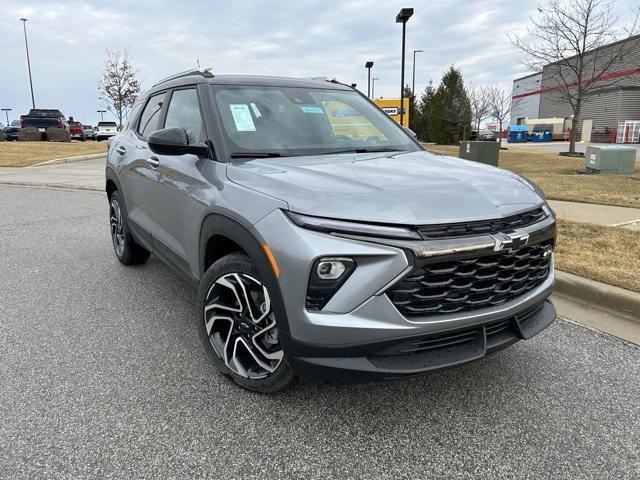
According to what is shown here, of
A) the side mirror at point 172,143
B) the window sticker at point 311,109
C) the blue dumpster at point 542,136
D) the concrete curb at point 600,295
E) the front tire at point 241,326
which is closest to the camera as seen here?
the front tire at point 241,326

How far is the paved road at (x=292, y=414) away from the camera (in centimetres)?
226

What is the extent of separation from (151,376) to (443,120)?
4107 centimetres

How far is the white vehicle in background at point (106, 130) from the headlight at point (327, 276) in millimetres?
41303

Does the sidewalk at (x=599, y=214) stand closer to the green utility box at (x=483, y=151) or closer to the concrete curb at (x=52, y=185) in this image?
the green utility box at (x=483, y=151)

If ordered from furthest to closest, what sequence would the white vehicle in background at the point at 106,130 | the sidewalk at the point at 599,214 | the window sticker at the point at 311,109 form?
1. the white vehicle in background at the point at 106,130
2. the sidewalk at the point at 599,214
3. the window sticker at the point at 311,109

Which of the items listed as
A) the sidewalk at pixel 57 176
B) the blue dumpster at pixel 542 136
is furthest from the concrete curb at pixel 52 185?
the blue dumpster at pixel 542 136

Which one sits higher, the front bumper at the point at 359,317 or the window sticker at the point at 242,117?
the window sticker at the point at 242,117

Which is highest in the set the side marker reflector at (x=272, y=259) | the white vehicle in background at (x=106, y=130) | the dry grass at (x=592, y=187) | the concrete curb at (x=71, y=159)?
the white vehicle in background at (x=106, y=130)

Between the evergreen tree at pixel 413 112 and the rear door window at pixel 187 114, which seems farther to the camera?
the evergreen tree at pixel 413 112

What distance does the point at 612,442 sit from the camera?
95.3 inches

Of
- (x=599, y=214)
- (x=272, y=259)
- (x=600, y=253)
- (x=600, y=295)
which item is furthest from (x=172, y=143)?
(x=599, y=214)

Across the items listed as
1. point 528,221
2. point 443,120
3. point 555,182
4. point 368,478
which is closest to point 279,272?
point 368,478

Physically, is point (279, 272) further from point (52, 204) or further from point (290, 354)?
point (52, 204)

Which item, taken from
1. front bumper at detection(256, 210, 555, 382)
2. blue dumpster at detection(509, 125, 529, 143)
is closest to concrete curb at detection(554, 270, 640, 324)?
front bumper at detection(256, 210, 555, 382)
